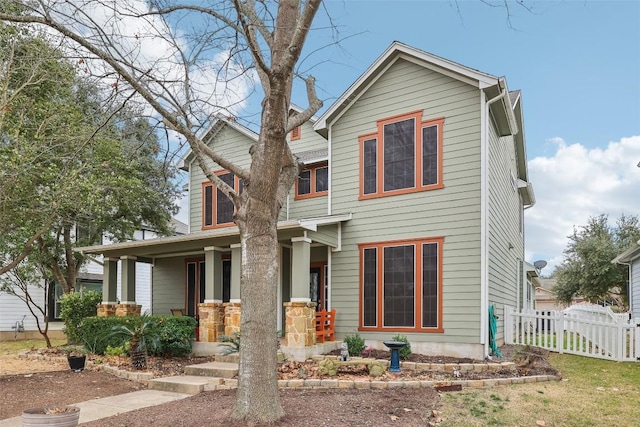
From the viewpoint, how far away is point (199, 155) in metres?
6.17

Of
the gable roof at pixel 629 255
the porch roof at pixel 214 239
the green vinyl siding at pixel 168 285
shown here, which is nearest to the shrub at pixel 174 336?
the porch roof at pixel 214 239

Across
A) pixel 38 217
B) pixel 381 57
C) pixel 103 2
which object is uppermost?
pixel 381 57

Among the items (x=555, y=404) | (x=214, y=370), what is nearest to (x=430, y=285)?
(x=555, y=404)

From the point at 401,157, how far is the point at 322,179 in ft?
8.80

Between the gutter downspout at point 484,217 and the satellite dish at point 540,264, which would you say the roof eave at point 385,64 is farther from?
the satellite dish at point 540,264

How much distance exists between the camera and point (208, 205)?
15336mm

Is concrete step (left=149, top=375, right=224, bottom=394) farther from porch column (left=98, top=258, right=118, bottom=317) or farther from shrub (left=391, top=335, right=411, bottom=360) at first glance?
porch column (left=98, top=258, right=118, bottom=317)

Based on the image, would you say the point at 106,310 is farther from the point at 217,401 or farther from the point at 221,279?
the point at 217,401

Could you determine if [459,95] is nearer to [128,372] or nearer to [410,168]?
[410,168]

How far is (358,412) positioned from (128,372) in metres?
5.43

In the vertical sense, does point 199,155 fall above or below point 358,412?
above

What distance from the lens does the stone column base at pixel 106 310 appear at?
14.3 metres

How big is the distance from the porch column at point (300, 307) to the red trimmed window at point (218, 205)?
4488 mm

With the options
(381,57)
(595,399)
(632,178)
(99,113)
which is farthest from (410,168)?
(632,178)
